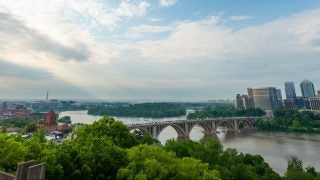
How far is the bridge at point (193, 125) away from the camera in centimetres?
5684

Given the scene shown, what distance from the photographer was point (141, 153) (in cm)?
1522

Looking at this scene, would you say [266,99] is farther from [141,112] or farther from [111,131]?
[111,131]

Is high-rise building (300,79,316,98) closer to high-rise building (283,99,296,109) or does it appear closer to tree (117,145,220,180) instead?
high-rise building (283,99,296,109)

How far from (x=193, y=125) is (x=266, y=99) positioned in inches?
3119

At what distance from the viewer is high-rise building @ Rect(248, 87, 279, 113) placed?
134 m

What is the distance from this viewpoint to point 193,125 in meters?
66.8

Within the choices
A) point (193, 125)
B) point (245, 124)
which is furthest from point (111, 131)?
point (245, 124)

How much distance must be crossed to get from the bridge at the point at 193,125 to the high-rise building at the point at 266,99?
51390mm

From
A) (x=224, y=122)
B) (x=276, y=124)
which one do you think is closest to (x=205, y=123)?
(x=224, y=122)

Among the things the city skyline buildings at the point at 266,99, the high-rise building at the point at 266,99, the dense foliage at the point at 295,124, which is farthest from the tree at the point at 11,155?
the city skyline buildings at the point at 266,99

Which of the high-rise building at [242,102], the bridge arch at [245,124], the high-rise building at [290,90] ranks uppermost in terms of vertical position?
the high-rise building at [290,90]

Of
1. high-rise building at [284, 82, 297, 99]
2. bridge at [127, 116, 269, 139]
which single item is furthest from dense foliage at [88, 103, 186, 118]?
high-rise building at [284, 82, 297, 99]

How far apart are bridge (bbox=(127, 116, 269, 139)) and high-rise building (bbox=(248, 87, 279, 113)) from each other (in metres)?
51.4

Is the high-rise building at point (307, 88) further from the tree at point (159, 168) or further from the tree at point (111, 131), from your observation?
the tree at point (159, 168)
